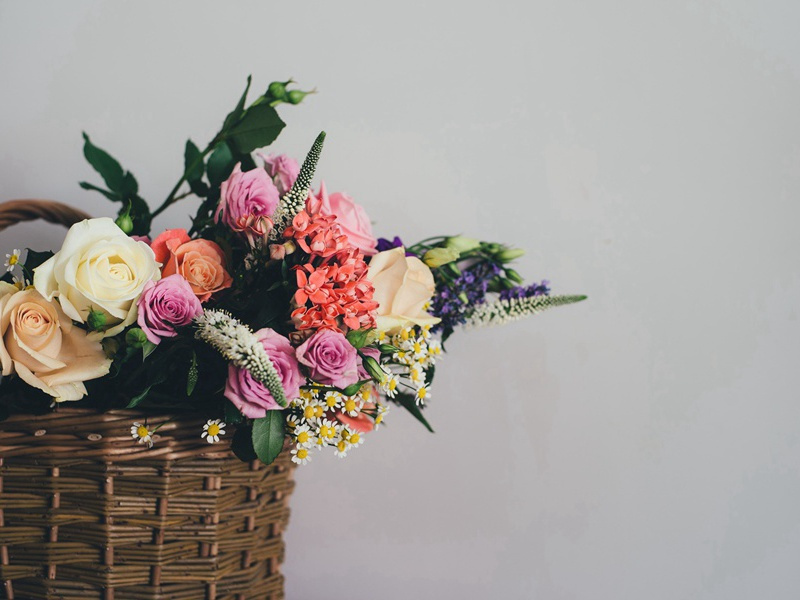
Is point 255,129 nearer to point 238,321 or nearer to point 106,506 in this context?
point 238,321

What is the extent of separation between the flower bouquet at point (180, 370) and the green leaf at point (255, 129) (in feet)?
0.28

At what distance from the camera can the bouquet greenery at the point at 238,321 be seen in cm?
71

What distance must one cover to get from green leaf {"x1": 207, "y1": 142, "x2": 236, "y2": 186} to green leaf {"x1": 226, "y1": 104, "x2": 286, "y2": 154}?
2 centimetres

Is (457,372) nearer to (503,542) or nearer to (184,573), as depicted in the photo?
(503,542)

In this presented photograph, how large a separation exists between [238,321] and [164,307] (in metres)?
0.08

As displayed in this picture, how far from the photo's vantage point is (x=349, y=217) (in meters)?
0.85

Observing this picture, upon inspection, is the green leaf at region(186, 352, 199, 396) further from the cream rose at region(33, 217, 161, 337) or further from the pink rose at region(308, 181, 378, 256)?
the pink rose at region(308, 181, 378, 256)

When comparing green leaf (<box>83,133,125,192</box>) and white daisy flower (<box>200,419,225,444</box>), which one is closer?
white daisy flower (<box>200,419,225,444</box>)

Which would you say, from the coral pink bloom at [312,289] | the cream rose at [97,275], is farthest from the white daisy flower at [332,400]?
the cream rose at [97,275]

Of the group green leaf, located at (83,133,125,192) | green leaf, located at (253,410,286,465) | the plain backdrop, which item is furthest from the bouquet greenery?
the plain backdrop

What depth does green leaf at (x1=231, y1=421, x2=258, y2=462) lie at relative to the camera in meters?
0.75

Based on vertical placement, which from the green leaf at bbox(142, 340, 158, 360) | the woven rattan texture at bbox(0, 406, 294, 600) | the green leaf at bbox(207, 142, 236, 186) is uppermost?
the green leaf at bbox(207, 142, 236, 186)

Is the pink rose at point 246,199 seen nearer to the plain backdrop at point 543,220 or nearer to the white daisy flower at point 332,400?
the white daisy flower at point 332,400

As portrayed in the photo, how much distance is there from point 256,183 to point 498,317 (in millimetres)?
379
